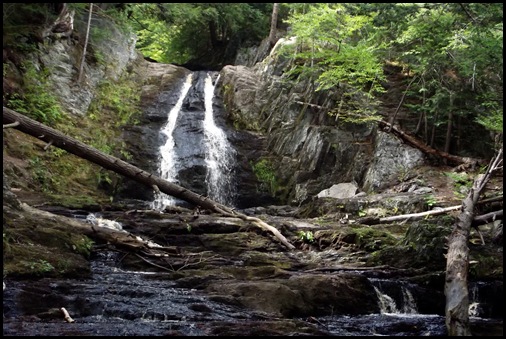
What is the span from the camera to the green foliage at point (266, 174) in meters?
17.1

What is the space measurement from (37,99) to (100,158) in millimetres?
6343

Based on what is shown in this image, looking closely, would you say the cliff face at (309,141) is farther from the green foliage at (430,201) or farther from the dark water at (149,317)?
the dark water at (149,317)

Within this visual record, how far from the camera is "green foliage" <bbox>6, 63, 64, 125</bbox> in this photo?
535 inches

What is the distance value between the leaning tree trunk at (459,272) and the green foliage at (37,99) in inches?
484

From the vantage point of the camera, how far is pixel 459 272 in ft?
17.4

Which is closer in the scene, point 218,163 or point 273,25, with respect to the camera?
point 218,163

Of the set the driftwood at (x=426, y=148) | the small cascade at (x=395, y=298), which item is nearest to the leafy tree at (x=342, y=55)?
the driftwood at (x=426, y=148)

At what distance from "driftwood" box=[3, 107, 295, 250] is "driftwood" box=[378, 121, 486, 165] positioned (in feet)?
24.2

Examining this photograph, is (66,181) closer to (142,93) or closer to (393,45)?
(142,93)

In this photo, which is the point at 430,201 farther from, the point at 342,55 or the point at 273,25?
the point at 273,25

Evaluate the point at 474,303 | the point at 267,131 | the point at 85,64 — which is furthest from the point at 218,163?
the point at 474,303

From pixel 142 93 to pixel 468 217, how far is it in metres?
16.7

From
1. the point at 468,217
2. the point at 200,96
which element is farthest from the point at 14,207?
the point at 200,96

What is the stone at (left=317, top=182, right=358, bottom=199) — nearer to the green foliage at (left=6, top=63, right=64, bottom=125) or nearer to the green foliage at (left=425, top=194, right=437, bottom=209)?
the green foliage at (left=425, top=194, right=437, bottom=209)
